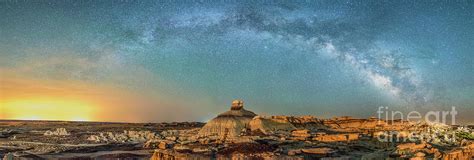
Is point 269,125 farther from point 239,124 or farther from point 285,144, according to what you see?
point 285,144

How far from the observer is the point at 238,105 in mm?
29469

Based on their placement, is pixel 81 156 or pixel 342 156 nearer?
pixel 342 156

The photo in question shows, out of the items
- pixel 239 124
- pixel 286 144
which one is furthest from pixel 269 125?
pixel 286 144

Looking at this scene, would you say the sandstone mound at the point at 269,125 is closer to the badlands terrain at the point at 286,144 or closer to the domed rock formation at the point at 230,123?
the badlands terrain at the point at 286,144

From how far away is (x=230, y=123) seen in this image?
2683cm

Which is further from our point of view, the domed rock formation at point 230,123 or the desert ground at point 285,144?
the domed rock formation at point 230,123

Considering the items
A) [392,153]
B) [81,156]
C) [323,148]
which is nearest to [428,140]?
[392,153]

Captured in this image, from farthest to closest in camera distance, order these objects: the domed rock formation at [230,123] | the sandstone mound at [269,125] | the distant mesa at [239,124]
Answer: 1. the domed rock formation at [230,123]
2. the distant mesa at [239,124]
3. the sandstone mound at [269,125]

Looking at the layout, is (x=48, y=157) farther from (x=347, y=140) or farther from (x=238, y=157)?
(x=347, y=140)

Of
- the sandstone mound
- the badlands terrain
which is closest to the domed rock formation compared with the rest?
the badlands terrain

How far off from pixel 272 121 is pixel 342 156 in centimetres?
1065

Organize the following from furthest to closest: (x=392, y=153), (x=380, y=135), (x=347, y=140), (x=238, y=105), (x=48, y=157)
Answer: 1. (x=238, y=105)
2. (x=380, y=135)
3. (x=347, y=140)
4. (x=48, y=157)
5. (x=392, y=153)

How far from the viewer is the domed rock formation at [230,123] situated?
26.2 metres

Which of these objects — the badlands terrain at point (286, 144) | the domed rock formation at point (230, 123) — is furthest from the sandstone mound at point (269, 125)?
the domed rock formation at point (230, 123)
